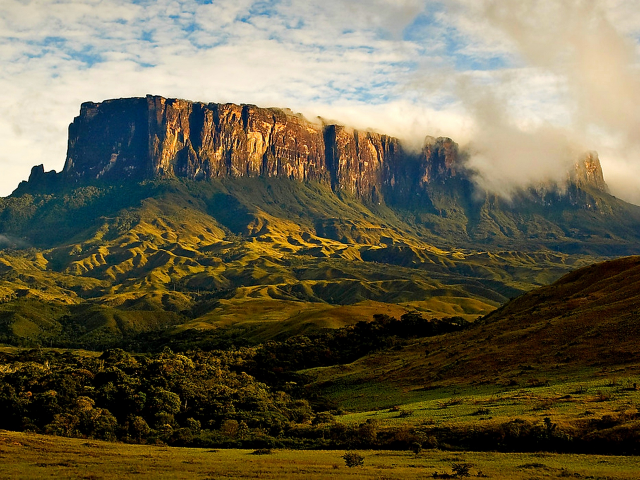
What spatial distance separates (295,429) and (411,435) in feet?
54.1

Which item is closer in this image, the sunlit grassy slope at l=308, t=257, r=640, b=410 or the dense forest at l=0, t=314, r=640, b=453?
the dense forest at l=0, t=314, r=640, b=453

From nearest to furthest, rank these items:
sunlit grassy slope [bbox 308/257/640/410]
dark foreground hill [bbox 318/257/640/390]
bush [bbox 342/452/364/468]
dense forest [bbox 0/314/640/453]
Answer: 1. bush [bbox 342/452/364/468]
2. dense forest [bbox 0/314/640/453]
3. sunlit grassy slope [bbox 308/257/640/410]
4. dark foreground hill [bbox 318/257/640/390]

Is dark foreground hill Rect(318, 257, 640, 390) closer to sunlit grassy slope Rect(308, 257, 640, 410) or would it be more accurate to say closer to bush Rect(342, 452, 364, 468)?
sunlit grassy slope Rect(308, 257, 640, 410)

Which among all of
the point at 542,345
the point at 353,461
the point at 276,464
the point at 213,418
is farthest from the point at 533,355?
the point at 276,464

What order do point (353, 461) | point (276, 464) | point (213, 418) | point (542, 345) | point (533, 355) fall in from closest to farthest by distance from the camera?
point (353, 461)
point (276, 464)
point (213, 418)
point (533, 355)
point (542, 345)

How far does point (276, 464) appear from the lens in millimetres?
48000

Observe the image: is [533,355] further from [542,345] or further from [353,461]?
[353,461]

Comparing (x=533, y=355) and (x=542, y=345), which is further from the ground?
(x=542, y=345)

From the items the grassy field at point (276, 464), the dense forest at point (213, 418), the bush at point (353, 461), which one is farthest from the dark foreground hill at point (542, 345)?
the bush at point (353, 461)

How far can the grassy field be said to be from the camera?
42.7 metres

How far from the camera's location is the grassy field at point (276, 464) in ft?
140

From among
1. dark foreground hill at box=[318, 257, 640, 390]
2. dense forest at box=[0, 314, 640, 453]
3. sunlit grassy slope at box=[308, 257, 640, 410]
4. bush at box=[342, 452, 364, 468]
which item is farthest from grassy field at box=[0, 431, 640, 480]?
dark foreground hill at box=[318, 257, 640, 390]

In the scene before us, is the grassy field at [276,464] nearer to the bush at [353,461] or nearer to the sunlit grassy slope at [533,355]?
the bush at [353,461]

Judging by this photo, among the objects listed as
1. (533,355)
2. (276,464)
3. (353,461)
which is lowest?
(276,464)
